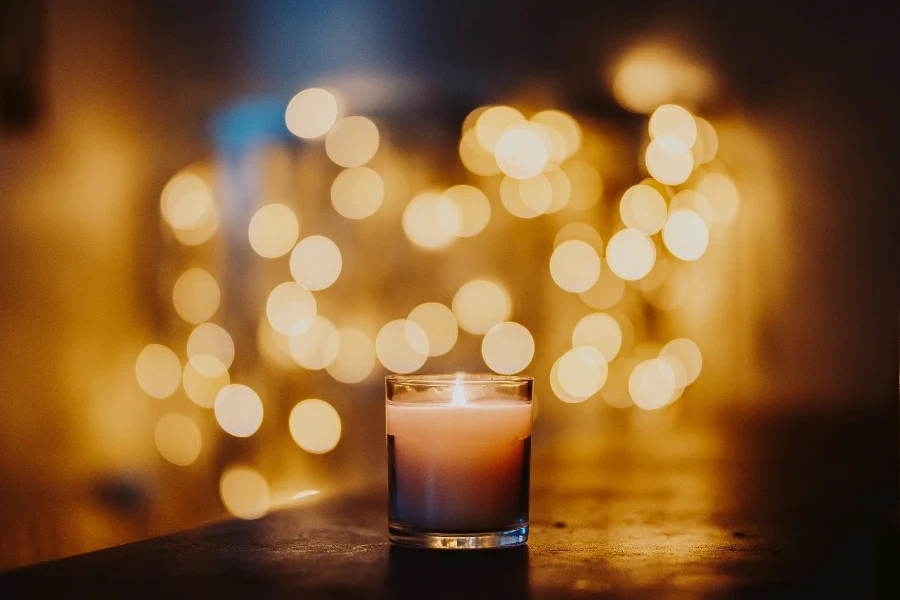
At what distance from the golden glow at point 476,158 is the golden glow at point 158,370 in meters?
1.34

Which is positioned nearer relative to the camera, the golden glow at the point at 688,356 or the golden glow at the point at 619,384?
the golden glow at the point at 688,356

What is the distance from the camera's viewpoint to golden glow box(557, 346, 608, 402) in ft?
11.9

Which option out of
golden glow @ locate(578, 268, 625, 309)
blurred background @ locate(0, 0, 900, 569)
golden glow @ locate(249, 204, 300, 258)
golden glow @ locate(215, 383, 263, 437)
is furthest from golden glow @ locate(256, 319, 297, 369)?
golden glow @ locate(578, 268, 625, 309)

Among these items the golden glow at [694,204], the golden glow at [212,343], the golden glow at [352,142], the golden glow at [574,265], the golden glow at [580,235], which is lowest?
the golden glow at [212,343]

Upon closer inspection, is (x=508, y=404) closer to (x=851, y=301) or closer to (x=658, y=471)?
(x=658, y=471)

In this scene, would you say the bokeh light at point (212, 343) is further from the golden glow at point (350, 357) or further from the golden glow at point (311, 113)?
the golden glow at point (311, 113)

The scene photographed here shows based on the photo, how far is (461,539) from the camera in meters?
0.51

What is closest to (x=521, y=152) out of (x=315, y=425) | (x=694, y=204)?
(x=694, y=204)

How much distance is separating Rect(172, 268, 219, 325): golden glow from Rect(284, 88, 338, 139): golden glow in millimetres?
644

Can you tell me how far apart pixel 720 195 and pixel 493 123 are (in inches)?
33.7

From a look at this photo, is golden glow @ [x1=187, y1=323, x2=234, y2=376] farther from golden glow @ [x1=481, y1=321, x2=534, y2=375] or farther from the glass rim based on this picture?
the glass rim

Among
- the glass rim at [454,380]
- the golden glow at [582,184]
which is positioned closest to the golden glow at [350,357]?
the golden glow at [582,184]

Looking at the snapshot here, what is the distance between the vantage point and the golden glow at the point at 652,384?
11.2 feet

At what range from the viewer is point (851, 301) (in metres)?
2.64
